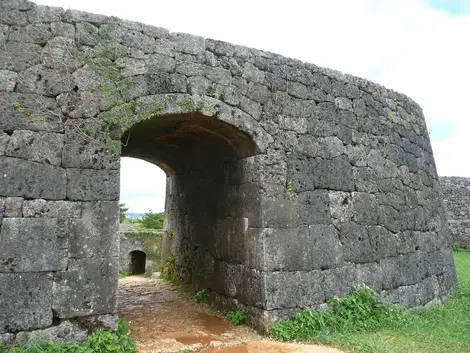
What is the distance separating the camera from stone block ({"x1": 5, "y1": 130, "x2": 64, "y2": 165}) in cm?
417

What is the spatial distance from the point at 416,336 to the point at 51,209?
15.5 ft

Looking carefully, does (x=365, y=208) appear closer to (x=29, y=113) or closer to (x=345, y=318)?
(x=345, y=318)

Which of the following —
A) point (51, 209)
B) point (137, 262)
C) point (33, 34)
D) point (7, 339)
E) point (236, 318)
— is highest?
point (33, 34)

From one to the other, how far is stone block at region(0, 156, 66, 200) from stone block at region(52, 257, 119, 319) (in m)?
0.76

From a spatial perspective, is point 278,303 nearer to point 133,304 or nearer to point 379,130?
point 133,304

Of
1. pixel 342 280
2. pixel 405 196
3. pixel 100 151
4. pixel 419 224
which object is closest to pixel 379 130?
pixel 405 196

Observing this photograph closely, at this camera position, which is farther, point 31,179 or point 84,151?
point 84,151

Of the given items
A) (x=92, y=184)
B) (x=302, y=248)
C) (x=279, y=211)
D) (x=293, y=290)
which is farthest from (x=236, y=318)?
(x=92, y=184)

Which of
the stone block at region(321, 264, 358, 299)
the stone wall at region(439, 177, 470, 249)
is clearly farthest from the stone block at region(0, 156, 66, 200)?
the stone wall at region(439, 177, 470, 249)

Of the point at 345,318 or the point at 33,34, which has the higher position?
the point at 33,34

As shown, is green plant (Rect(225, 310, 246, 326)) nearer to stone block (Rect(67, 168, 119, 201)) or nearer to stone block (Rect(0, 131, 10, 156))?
stone block (Rect(67, 168, 119, 201))

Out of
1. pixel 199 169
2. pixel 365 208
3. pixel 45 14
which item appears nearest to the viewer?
pixel 45 14

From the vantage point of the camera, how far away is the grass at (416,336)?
474 centimetres

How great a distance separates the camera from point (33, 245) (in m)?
4.09
